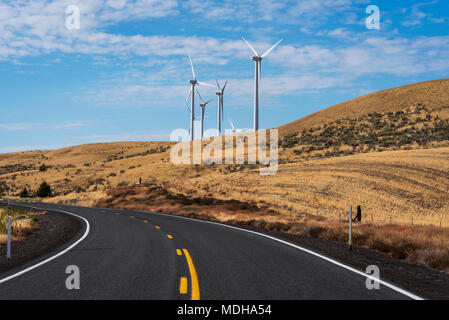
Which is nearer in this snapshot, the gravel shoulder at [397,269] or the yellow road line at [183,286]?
the yellow road line at [183,286]

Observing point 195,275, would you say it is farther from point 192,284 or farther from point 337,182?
point 337,182

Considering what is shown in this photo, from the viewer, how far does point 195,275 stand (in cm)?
886

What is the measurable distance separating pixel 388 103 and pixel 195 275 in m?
96.8

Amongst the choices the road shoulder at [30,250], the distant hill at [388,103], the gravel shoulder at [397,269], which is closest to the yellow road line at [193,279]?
the gravel shoulder at [397,269]

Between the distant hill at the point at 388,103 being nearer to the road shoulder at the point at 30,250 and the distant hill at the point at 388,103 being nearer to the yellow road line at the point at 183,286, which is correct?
the road shoulder at the point at 30,250

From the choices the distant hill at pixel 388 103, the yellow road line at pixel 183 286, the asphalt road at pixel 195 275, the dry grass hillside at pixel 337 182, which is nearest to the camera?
the asphalt road at pixel 195 275

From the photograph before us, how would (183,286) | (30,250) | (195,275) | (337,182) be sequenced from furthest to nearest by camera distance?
1. (337,182)
2. (30,250)
3. (195,275)
4. (183,286)

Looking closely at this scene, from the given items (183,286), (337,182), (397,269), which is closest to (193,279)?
(183,286)

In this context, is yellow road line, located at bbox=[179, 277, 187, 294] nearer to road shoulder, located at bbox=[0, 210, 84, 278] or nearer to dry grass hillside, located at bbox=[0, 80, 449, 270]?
road shoulder, located at bbox=[0, 210, 84, 278]

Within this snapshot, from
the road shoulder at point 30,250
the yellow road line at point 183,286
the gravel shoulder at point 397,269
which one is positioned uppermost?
the yellow road line at point 183,286

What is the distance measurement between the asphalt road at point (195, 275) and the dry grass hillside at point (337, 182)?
3864 mm

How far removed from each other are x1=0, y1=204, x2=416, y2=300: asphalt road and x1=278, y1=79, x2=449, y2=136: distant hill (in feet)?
269

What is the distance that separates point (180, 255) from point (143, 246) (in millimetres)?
2571

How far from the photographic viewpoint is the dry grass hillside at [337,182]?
2023 cm
